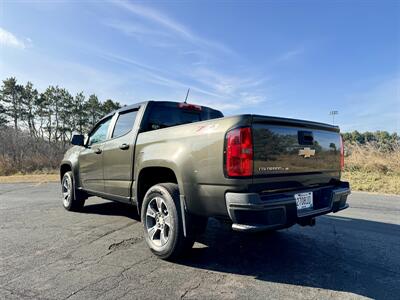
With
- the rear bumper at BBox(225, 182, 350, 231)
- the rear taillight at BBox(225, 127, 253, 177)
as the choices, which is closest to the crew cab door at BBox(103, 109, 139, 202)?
the rear taillight at BBox(225, 127, 253, 177)

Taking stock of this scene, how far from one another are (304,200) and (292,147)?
0.57 meters

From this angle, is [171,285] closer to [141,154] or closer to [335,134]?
[141,154]

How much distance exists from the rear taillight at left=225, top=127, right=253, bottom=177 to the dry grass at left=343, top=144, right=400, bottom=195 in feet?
31.2

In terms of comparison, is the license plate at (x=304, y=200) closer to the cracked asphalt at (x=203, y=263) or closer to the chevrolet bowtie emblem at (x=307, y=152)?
the chevrolet bowtie emblem at (x=307, y=152)

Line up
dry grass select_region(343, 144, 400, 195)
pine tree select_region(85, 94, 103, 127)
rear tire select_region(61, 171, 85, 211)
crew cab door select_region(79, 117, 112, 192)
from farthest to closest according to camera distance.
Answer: pine tree select_region(85, 94, 103, 127) → dry grass select_region(343, 144, 400, 195) → rear tire select_region(61, 171, 85, 211) → crew cab door select_region(79, 117, 112, 192)

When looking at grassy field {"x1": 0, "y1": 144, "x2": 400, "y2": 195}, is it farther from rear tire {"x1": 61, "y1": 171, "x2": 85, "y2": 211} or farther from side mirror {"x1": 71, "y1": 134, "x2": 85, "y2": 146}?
side mirror {"x1": 71, "y1": 134, "x2": 85, "y2": 146}

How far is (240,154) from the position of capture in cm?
278

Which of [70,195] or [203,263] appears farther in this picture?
[70,195]

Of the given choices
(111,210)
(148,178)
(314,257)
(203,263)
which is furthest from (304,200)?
(111,210)

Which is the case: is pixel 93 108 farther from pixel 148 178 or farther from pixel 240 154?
pixel 240 154

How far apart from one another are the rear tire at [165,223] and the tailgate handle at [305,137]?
1477mm

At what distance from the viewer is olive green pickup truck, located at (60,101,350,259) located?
2789 mm

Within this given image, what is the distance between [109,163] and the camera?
15.9 feet

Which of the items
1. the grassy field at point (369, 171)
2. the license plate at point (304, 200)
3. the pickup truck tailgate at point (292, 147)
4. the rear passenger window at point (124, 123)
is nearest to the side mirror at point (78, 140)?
the rear passenger window at point (124, 123)
